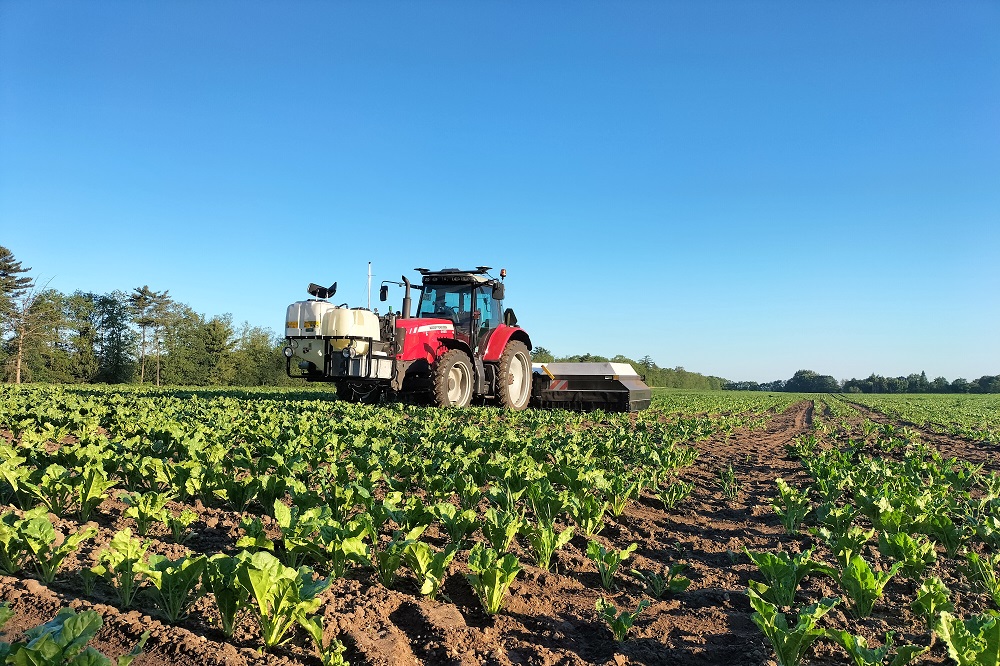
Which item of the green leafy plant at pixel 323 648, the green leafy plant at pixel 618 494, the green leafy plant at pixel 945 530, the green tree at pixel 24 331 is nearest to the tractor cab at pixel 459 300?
the green leafy plant at pixel 618 494

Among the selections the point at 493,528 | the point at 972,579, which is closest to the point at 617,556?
the point at 493,528

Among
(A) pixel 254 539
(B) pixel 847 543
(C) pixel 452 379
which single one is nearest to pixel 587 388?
(C) pixel 452 379

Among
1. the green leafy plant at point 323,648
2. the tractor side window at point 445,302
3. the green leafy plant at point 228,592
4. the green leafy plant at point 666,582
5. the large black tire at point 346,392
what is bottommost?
the green leafy plant at point 666,582

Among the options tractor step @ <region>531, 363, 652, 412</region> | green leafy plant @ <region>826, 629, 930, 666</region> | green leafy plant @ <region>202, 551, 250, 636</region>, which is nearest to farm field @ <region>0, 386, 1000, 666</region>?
green leafy plant @ <region>202, 551, 250, 636</region>

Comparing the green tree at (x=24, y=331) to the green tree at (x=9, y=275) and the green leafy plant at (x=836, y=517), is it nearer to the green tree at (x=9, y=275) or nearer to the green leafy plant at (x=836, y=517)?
the green tree at (x=9, y=275)

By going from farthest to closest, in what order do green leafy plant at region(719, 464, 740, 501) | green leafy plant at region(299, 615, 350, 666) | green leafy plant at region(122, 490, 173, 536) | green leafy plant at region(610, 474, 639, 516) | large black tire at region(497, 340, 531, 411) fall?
large black tire at region(497, 340, 531, 411), green leafy plant at region(719, 464, 740, 501), green leafy plant at region(610, 474, 639, 516), green leafy plant at region(122, 490, 173, 536), green leafy plant at region(299, 615, 350, 666)

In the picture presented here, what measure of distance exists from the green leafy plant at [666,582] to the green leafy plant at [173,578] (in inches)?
85.6

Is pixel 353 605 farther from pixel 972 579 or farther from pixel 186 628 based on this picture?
pixel 972 579

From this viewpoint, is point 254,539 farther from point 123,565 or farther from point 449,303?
point 449,303

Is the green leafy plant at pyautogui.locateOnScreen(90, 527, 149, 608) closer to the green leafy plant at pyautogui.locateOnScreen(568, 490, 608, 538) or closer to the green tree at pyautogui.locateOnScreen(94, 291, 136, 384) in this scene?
the green leafy plant at pyautogui.locateOnScreen(568, 490, 608, 538)

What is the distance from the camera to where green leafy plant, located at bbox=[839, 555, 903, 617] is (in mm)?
2836

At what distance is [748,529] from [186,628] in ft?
12.7

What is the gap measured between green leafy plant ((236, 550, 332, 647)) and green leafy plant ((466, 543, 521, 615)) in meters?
0.76

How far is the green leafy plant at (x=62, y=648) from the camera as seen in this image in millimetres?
1603
